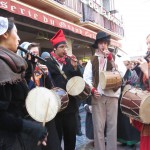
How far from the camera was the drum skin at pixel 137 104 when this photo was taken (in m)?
2.65

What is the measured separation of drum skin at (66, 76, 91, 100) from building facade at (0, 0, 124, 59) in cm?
285

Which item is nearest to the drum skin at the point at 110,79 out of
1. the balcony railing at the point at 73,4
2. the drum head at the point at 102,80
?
the drum head at the point at 102,80

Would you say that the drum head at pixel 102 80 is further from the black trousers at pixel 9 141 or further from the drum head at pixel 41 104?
the black trousers at pixel 9 141

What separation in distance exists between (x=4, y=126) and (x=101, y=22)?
13961mm

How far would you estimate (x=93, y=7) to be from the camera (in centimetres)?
1374

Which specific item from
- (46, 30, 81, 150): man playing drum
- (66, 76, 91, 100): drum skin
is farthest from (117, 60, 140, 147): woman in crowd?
(46, 30, 81, 150): man playing drum

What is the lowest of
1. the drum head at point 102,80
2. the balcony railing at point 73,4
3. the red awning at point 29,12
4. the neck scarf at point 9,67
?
the drum head at point 102,80

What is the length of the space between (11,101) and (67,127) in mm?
1882

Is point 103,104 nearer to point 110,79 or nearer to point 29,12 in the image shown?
point 110,79

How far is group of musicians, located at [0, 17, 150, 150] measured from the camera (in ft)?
5.25

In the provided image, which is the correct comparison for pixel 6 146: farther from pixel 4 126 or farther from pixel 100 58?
pixel 100 58

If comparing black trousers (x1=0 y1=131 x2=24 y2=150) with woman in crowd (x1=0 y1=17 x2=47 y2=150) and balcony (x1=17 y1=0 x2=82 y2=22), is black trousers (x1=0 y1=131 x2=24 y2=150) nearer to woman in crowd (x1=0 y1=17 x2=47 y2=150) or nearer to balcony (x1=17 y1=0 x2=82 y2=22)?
woman in crowd (x1=0 y1=17 x2=47 y2=150)

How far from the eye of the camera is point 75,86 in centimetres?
348

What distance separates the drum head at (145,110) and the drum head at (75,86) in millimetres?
1055
